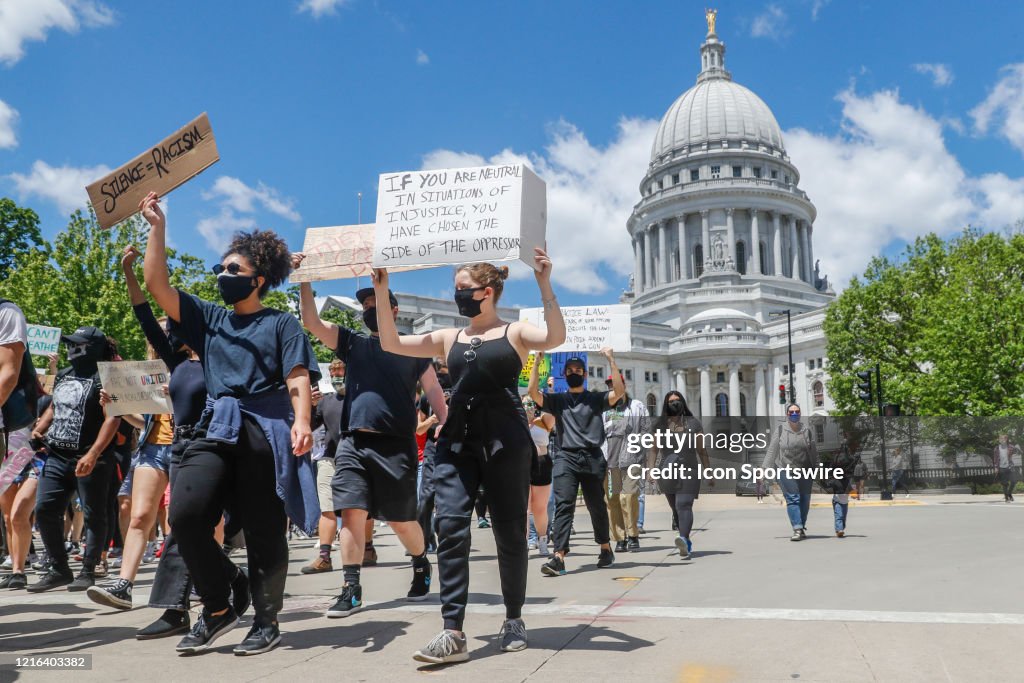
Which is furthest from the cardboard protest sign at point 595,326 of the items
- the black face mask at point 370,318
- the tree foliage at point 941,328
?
the tree foliage at point 941,328

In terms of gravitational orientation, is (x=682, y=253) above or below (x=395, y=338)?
above

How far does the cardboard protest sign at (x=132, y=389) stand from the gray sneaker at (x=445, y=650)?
3.45 metres

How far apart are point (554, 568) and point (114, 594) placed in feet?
11.8

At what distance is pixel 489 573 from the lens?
7.87 metres

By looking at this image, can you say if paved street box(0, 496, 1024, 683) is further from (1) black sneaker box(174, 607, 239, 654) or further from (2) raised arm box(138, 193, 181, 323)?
(2) raised arm box(138, 193, 181, 323)

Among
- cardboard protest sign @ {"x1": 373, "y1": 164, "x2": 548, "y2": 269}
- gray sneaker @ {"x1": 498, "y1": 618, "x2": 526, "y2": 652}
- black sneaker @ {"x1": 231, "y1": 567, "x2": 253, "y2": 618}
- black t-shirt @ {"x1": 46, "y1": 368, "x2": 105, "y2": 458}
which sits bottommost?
gray sneaker @ {"x1": 498, "y1": 618, "x2": 526, "y2": 652}

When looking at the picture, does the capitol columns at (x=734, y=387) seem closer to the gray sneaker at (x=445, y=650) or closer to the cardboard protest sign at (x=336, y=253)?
the cardboard protest sign at (x=336, y=253)

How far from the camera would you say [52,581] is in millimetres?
7031

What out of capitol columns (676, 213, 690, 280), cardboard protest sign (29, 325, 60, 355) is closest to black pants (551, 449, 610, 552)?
cardboard protest sign (29, 325, 60, 355)

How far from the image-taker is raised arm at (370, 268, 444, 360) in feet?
15.6

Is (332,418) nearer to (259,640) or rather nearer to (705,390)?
(259,640)

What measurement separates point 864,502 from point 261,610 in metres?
18.8

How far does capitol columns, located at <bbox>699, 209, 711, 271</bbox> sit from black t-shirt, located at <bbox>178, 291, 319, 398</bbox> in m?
105

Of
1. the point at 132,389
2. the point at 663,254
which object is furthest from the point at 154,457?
the point at 663,254
